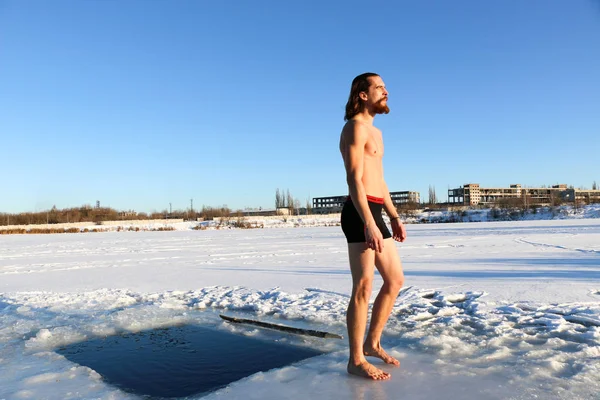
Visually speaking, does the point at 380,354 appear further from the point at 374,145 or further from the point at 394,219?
the point at 374,145

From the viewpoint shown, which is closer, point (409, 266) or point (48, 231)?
point (409, 266)

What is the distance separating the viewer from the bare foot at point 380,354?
92.8 inches

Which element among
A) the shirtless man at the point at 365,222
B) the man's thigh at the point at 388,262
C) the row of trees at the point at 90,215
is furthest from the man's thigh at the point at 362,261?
the row of trees at the point at 90,215

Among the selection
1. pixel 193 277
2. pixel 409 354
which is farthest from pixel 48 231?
pixel 409 354

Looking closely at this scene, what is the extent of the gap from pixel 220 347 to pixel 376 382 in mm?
1251

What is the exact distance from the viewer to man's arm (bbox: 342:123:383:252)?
82.8 inches

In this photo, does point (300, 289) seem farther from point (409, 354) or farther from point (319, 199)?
point (319, 199)

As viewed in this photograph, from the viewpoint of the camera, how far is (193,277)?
20.9ft

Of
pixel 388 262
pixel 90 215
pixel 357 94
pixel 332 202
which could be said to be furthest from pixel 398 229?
pixel 332 202

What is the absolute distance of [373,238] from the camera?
2.09 m

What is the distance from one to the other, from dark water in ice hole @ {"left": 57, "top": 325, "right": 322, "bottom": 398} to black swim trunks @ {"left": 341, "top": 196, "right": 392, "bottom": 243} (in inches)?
35.5

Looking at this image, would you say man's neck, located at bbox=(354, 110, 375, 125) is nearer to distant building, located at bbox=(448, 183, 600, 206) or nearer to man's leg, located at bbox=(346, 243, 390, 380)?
man's leg, located at bbox=(346, 243, 390, 380)

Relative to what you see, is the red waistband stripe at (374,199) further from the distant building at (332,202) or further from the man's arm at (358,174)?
the distant building at (332,202)

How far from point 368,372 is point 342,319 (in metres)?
1.50
